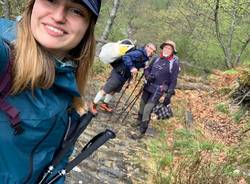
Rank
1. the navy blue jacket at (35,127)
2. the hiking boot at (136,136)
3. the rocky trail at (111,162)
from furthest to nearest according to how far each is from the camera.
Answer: the hiking boot at (136,136), the rocky trail at (111,162), the navy blue jacket at (35,127)

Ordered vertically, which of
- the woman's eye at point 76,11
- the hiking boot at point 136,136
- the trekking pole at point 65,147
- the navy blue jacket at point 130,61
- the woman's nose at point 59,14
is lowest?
the hiking boot at point 136,136

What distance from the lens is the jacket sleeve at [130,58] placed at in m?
8.25

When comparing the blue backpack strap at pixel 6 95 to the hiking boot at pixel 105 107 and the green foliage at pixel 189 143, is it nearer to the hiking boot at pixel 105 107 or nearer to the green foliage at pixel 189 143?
the green foliage at pixel 189 143

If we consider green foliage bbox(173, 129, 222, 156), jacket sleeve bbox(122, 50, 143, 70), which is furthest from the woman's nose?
jacket sleeve bbox(122, 50, 143, 70)

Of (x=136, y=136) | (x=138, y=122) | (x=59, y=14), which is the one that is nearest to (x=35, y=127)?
(x=59, y=14)

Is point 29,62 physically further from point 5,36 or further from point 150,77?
point 150,77

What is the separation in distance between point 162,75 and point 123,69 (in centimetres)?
77

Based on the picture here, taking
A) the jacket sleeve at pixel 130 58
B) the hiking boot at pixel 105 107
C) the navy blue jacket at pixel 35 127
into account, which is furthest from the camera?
the hiking boot at pixel 105 107

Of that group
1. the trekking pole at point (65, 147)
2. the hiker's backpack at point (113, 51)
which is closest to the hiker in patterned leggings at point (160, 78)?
the hiker's backpack at point (113, 51)

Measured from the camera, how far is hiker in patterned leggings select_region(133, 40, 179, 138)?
8.55 metres

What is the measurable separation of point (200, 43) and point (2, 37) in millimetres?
25478

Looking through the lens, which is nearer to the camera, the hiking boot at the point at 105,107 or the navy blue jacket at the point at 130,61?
the navy blue jacket at the point at 130,61

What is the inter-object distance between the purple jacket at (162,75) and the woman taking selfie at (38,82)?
6.61 metres

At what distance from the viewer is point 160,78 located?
28.2 ft
